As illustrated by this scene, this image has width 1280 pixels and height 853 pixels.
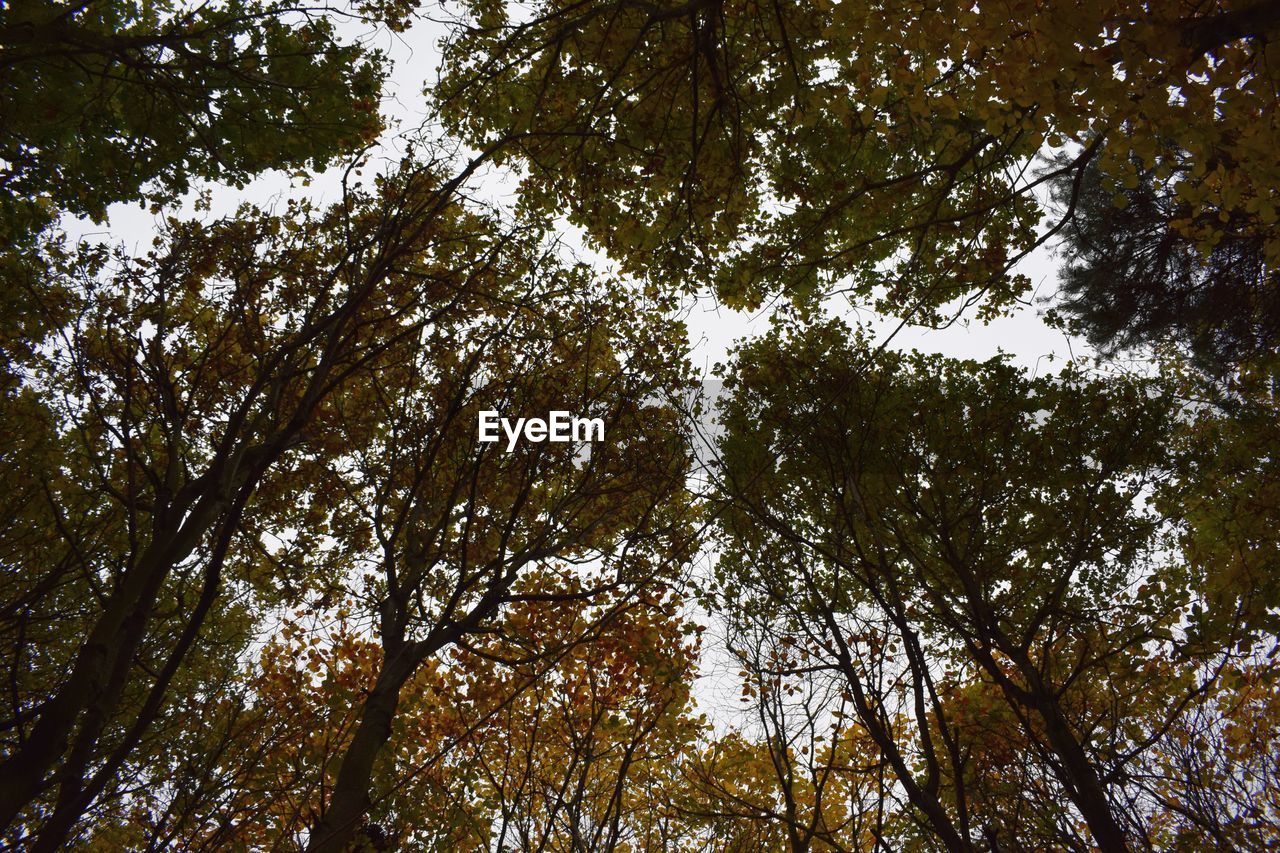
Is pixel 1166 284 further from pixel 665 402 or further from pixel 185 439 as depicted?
pixel 185 439

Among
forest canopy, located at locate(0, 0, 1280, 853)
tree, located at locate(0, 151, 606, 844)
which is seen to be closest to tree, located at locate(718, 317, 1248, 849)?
forest canopy, located at locate(0, 0, 1280, 853)

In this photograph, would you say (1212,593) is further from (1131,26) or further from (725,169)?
(725,169)

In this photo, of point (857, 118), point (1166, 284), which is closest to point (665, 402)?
point (857, 118)

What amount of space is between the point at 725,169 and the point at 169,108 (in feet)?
17.0

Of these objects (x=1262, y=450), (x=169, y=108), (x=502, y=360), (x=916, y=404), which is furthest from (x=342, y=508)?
(x=1262, y=450)

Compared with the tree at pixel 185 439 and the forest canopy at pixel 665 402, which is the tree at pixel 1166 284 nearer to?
the forest canopy at pixel 665 402

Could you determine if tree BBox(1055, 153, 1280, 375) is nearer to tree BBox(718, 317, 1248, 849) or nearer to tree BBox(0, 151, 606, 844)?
tree BBox(718, 317, 1248, 849)

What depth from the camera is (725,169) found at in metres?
5.95

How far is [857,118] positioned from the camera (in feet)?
17.8

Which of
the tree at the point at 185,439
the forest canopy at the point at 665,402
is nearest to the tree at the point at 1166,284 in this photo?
the forest canopy at the point at 665,402

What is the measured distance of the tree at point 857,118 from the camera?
2961 millimetres

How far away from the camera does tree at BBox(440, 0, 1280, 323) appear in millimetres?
2961

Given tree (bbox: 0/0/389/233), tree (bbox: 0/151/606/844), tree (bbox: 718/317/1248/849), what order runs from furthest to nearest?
tree (bbox: 718/317/1248/849), tree (bbox: 0/0/389/233), tree (bbox: 0/151/606/844)

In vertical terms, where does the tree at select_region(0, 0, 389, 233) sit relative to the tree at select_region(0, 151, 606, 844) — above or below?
above
